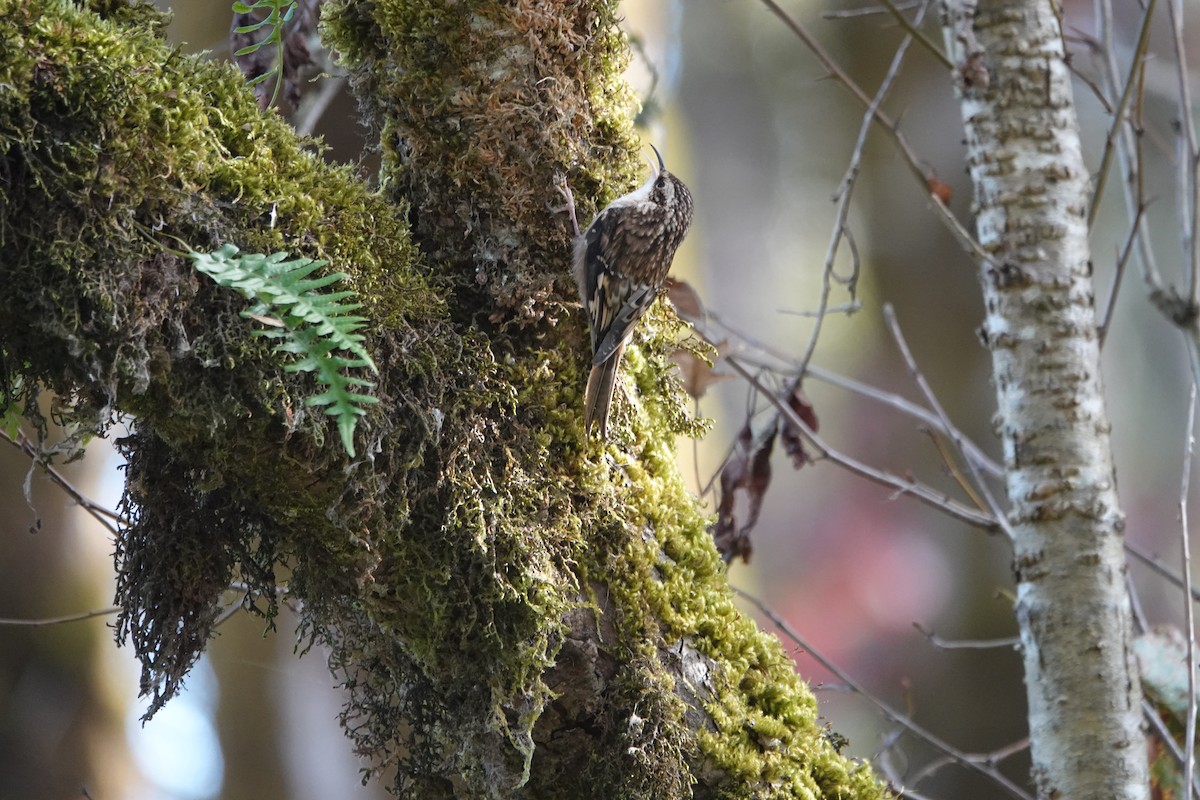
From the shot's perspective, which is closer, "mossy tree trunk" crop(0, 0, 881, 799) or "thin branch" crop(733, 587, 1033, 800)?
"mossy tree trunk" crop(0, 0, 881, 799)

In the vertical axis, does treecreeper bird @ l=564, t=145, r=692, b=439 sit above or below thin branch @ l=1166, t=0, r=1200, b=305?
below

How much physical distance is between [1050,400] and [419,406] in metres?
1.77

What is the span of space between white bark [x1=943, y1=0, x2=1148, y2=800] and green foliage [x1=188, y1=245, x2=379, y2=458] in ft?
6.27

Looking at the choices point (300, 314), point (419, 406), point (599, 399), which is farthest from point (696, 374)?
point (300, 314)

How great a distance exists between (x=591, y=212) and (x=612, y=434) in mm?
497

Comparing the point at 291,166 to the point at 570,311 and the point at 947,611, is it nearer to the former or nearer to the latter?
the point at 570,311

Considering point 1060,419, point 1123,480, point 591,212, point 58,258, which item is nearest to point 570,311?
point 591,212

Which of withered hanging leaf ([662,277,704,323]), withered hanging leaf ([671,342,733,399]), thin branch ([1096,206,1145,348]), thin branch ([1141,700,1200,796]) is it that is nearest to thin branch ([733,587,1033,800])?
thin branch ([1141,700,1200,796])

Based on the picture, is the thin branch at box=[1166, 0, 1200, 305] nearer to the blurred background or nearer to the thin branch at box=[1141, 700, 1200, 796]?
the blurred background

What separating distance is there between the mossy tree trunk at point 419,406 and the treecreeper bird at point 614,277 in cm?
5

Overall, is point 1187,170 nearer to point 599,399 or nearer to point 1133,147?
point 1133,147

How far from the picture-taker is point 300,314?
57.2 inches

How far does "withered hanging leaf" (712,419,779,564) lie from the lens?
10.3 feet

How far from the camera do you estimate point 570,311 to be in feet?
6.82
